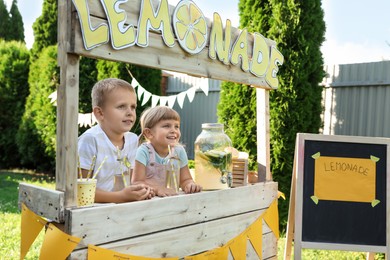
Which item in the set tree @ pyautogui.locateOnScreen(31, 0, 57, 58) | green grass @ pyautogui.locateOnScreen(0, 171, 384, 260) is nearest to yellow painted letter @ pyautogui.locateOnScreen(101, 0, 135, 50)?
green grass @ pyautogui.locateOnScreen(0, 171, 384, 260)

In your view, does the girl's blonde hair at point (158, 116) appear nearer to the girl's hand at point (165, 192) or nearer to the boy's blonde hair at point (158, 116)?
the boy's blonde hair at point (158, 116)

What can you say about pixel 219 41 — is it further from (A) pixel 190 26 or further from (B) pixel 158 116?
(B) pixel 158 116

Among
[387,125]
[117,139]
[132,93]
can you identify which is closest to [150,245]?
[117,139]

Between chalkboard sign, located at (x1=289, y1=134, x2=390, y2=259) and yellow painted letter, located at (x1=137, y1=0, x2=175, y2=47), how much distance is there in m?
1.34

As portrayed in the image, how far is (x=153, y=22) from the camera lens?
1723 mm

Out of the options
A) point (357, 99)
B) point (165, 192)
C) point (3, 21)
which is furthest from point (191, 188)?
point (3, 21)

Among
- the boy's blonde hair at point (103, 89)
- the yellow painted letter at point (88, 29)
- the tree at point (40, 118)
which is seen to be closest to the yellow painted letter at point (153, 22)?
the yellow painted letter at point (88, 29)

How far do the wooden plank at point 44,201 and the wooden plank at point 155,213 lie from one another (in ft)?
0.16

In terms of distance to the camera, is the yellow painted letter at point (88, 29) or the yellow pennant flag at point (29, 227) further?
the yellow pennant flag at point (29, 227)

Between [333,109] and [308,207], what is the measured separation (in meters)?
2.91

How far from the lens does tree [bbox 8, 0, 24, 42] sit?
16.0 m

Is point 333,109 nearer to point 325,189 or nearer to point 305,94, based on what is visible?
point 305,94

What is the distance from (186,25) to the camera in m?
1.90

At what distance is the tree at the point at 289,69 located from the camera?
4.55 m
